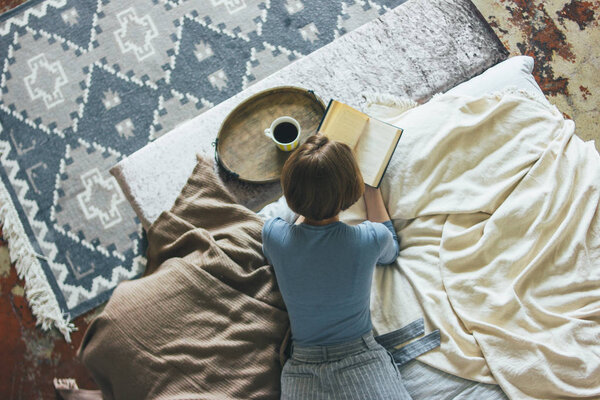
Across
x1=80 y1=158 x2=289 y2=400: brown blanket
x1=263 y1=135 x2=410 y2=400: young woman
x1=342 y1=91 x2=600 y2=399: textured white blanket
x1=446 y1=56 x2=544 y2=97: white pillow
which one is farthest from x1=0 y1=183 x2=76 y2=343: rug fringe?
x1=446 y1=56 x2=544 y2=97: white pillow

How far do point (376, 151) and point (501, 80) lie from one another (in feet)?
1.47

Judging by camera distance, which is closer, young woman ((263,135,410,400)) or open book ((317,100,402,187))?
young woman ((263,135,410,400))

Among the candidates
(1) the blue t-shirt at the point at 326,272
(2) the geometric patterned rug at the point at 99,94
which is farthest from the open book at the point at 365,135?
(2) the geometric patterned rug at the point at 99,94

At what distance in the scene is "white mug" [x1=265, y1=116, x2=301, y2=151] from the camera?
44.0 inches

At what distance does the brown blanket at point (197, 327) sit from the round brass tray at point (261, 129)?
184mm

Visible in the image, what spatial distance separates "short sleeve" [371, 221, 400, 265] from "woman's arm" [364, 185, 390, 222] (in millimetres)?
22

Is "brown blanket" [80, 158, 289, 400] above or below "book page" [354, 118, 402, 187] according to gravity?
below

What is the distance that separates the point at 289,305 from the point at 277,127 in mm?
483

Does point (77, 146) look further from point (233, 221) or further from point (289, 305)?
point (289, 305)

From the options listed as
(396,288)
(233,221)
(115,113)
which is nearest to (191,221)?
(233,221)

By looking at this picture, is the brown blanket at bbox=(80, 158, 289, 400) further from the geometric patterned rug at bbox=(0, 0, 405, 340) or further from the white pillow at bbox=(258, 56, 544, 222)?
the geometric patterned rug at bbox=(0, 0, 405, 340)

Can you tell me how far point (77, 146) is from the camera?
1609 mm

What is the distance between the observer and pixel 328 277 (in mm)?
851

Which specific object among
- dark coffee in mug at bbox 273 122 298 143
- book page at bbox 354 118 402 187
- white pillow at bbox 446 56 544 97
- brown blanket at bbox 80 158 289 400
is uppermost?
dark coffee in mug at bbox 273 122 298 143
